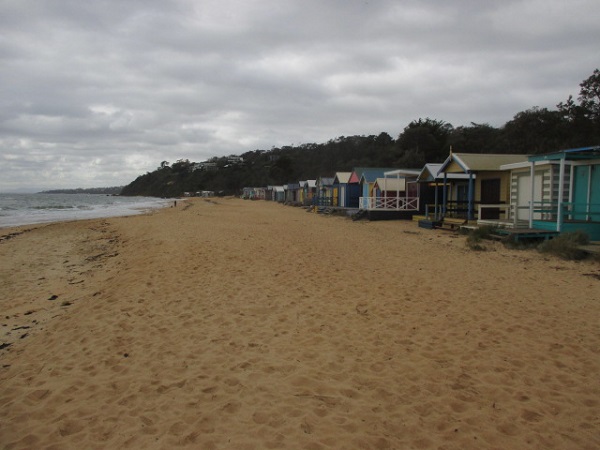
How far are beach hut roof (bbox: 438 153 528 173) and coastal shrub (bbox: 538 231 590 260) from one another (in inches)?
247

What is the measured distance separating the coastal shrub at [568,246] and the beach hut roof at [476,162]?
626 cm

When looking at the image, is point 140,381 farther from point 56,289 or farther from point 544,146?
point 544,146

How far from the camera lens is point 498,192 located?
744 inches

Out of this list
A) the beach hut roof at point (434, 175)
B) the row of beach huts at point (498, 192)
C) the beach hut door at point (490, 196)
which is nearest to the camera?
the row of beach huts at point (498, 192)

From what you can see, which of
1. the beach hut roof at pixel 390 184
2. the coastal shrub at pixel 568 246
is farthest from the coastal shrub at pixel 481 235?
the beach hut roof at pixel 390 184

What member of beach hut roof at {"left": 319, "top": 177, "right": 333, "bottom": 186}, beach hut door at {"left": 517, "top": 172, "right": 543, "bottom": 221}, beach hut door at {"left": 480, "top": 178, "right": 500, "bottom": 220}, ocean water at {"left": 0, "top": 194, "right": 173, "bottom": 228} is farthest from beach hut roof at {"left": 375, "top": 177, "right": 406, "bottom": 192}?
ocean water at {"left": 0, "top": 194, "right": 173, "bottom": 228}

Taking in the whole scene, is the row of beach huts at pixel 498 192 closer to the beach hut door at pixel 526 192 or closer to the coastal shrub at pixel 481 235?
the beach hut door at pixel 526 192

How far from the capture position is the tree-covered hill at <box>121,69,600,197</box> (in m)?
37.1

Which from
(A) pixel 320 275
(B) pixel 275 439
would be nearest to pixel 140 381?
(B) pixel 275 439

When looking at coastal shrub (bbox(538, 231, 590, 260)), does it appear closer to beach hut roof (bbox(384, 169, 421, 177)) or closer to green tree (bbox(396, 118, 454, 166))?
beach hut roof (bbox(384, 169, 421, 177))

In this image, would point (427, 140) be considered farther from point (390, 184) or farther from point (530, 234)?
point (530, 234)

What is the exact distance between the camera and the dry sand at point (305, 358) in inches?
135

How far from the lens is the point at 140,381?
4.35 meters

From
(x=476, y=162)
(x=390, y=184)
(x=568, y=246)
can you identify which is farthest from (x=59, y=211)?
(x=568, y=246)
